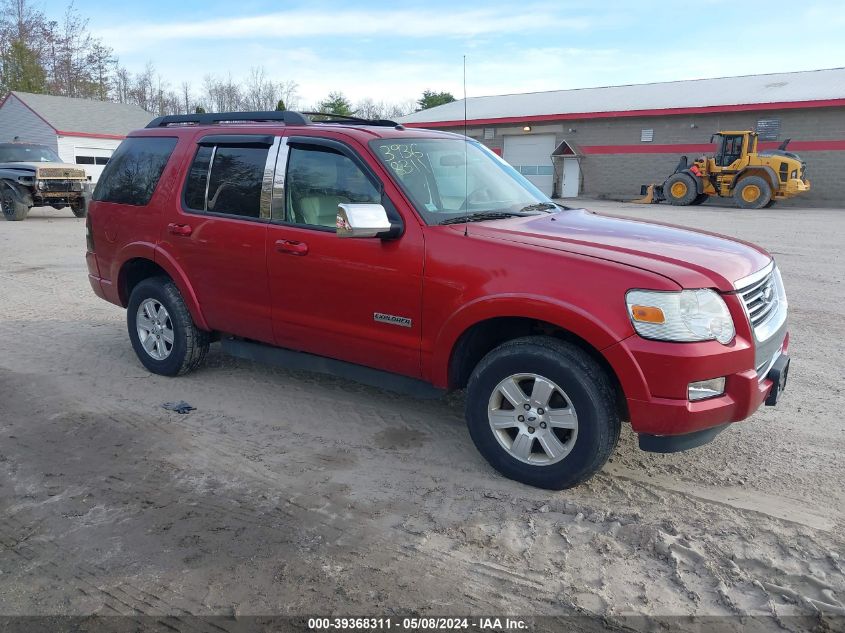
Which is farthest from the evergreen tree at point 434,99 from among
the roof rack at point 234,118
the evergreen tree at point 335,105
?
the roof rack at point 234,118

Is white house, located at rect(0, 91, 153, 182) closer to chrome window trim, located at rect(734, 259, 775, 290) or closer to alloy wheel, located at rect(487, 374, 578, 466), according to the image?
alloy wheel, located at rect(487, 374, 578, 466)

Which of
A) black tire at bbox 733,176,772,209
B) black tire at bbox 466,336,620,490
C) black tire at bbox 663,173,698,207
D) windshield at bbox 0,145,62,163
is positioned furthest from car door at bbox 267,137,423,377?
black tire at bbox 663,173,698,207

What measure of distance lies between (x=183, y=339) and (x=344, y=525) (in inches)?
104

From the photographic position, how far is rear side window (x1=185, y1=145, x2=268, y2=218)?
4.76 metres

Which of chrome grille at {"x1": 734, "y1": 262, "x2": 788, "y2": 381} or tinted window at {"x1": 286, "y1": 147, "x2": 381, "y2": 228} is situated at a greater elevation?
tinted window at {"x1": 286, "y1": 147, "x2": 381, "y2": 228}

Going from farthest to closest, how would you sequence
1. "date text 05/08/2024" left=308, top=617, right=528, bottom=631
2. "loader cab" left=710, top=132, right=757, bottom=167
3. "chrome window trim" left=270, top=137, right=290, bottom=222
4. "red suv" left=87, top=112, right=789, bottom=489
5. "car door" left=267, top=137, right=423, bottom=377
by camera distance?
"loader cab" left=710, top=132, right=757, bottom=167 < "chrome window trim" left=270, top=137, right=290, bottom=222 < "car door" left=267, top=137, right=423, bottom=377 < "red suv" left=87, top=112, right=789, bottom=489 < "date text 05/08/2024" left=308, top=617, right=528, bottom=631

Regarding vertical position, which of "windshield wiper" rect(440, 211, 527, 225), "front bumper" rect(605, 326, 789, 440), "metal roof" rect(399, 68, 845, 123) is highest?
"metal roof" rect(399, 68, 845, 123)

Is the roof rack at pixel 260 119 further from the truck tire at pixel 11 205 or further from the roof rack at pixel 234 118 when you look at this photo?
the truck tire at pixel 11 205

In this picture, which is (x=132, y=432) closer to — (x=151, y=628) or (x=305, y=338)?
→ (x=305, y=338)

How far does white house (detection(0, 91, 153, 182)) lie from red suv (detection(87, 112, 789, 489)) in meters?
37.6

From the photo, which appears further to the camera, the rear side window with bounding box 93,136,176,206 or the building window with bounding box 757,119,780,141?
the building window with bounding box 757,119,780,141

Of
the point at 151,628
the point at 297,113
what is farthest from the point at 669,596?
the point at 297,113

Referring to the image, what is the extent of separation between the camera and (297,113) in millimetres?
4746

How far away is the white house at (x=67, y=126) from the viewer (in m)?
39.3
